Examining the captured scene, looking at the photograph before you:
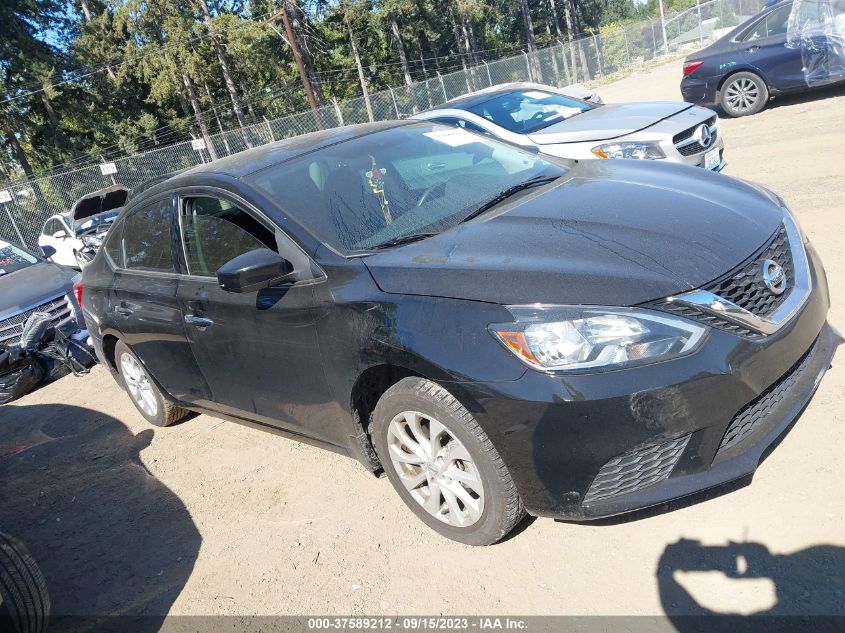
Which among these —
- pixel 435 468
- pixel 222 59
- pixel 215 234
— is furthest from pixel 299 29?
pixel 435 468

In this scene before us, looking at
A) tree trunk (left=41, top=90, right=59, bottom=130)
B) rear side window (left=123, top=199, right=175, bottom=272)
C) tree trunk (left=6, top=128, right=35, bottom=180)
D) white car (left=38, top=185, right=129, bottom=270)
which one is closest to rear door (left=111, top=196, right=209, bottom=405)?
rear side window (left=123, top=199, right=175, bottom=272)

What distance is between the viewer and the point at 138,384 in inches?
197

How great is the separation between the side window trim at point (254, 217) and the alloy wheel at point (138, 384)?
1.26 meters

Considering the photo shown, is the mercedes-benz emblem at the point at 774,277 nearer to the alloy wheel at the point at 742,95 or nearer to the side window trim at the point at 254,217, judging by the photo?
the side window trim at the point at 254,217

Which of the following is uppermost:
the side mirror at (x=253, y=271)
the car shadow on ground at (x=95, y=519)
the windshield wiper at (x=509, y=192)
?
the side mirror at (x=253, y=271)

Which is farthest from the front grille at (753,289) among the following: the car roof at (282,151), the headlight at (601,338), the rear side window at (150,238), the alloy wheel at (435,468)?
the rear side window at (150,238)

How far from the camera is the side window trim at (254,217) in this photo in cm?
307

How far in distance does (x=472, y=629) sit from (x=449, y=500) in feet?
1.67

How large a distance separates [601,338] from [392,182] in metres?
1.61

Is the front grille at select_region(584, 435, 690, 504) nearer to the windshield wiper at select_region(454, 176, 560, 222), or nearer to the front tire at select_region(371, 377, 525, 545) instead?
the front tire at select_region(371, 377, 525, 545)

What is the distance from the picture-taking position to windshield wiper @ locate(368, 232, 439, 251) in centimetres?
308

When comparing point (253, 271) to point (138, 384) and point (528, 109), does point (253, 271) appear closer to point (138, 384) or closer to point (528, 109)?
point (138, 384)

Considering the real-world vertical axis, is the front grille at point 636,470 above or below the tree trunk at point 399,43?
below

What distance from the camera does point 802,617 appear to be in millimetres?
2211
